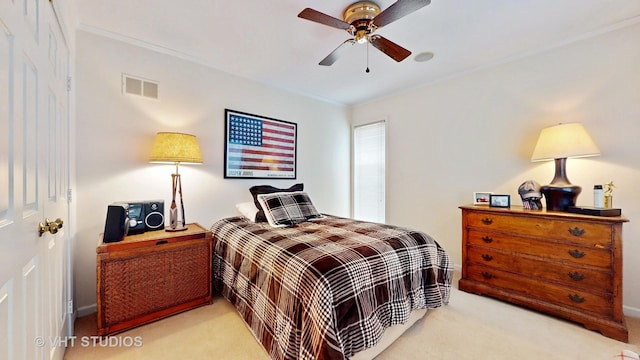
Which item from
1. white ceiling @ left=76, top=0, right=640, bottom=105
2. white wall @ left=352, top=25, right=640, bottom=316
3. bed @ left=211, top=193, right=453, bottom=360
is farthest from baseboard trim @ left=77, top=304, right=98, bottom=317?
white wall @ left=352, top=25, right=640, bottom=316

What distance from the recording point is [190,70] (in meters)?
2.66

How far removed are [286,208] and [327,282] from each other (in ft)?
4.37

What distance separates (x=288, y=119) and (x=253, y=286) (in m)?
2.35

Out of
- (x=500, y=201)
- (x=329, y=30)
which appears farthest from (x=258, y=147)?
(x=500, y=201)

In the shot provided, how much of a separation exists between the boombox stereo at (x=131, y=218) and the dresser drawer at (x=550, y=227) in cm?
302

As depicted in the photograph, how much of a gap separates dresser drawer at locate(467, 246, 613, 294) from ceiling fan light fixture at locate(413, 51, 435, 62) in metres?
2.03

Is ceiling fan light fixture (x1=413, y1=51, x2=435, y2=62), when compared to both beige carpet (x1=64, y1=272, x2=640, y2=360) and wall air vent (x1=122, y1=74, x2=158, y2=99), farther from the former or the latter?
wall air vent (x1=122, y1=74, x2=158, y2=99)

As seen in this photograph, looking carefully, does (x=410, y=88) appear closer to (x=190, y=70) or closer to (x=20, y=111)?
(x=190, y=70)

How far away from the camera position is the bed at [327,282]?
1.35 metres

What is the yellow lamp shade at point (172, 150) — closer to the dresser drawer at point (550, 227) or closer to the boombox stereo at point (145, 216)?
the boombox stereo at point (145, 216)

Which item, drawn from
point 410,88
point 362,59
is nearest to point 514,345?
point 362,59

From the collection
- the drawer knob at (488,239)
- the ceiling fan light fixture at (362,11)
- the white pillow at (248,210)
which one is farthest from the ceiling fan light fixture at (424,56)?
the white pillow at (248,210)

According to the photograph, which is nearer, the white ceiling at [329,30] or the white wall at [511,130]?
the white ceiling at [329,30]

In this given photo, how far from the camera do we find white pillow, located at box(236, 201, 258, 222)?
8.78 ft
